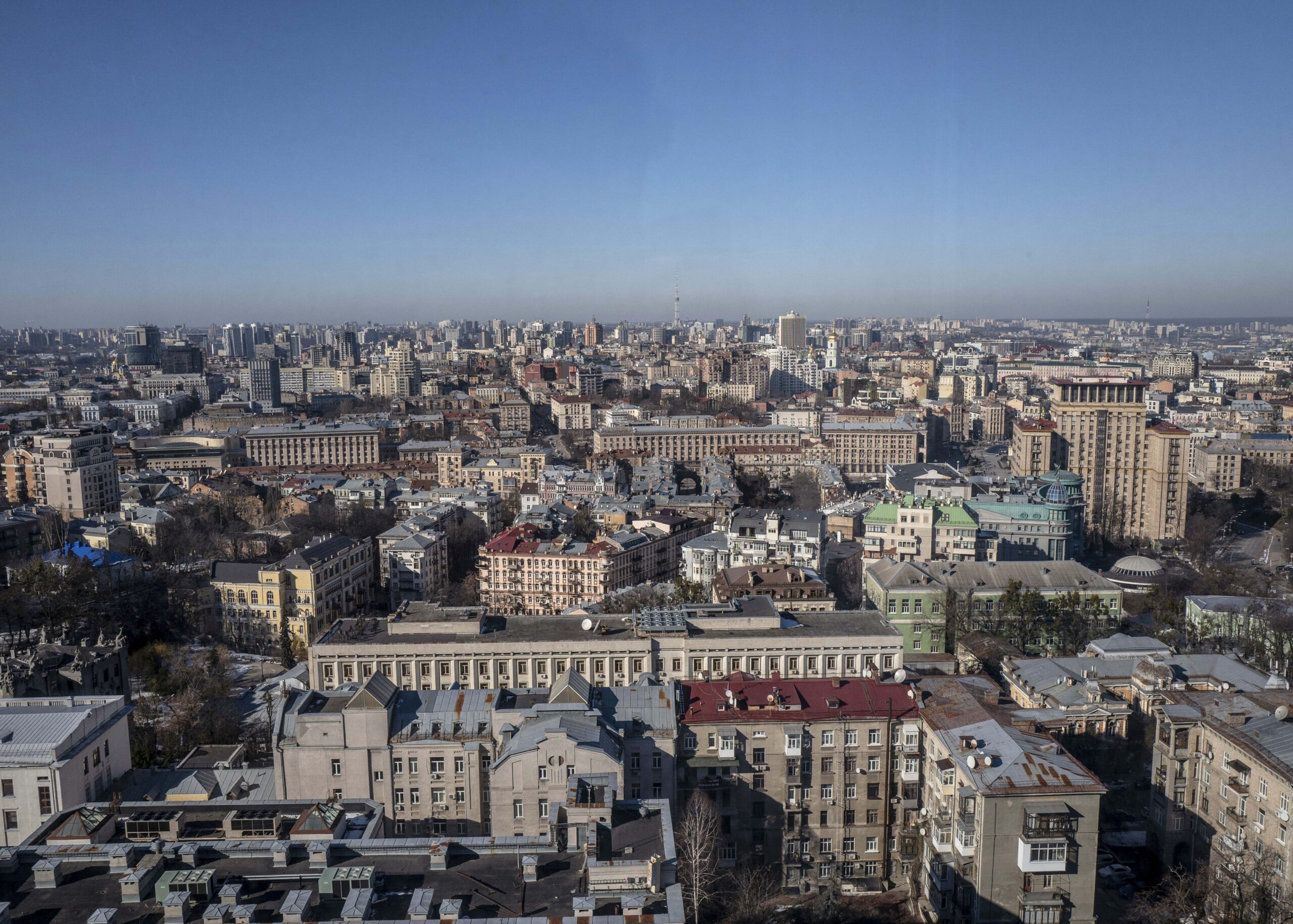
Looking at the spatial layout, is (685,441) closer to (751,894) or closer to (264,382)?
(264,382)

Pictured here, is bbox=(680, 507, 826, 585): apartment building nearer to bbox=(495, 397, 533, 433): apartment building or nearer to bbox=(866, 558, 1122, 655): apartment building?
bbox=(866, 558, 1122, 655): apartment building

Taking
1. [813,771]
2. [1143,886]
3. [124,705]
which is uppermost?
[124,705]

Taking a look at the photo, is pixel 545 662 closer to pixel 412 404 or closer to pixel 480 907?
pixel 480 907

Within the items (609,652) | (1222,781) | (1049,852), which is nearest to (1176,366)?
(609,652)

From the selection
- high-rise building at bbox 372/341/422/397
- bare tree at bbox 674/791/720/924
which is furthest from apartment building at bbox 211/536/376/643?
high-rise building at bbox 372/341/422/397

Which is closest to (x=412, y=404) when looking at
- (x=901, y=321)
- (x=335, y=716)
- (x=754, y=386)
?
(x=754, y=386)

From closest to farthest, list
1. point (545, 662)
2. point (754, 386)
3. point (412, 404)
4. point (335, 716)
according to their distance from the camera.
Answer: point (335, 716) → point (545, 662) → point (412, 404) → point (754, 386)
